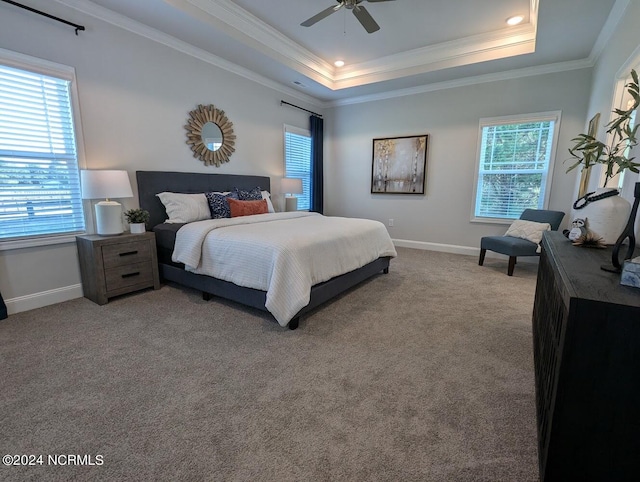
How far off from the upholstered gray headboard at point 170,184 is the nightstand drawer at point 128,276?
64 cm

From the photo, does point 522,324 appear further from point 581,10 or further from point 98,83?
point 98,83

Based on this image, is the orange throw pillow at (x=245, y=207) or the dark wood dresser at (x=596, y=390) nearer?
the dark wood dresser at (x=596, y=390)

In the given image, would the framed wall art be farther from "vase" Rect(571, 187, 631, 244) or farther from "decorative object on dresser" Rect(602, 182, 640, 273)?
"decorative object on dresser" Rect(602, 182, 640, 273)

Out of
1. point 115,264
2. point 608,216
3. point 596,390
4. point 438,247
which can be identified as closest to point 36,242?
point 115,264

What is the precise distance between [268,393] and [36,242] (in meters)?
2.65

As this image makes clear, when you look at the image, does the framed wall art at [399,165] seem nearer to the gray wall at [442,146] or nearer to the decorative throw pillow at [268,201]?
the gray wall at [442,146]

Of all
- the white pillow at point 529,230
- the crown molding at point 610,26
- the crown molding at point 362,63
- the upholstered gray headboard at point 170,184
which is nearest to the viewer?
the crown molding at point 610,26

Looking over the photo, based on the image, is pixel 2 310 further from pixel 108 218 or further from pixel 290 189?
pixel 290 189

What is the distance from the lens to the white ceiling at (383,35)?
3.03 metres

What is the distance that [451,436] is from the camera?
1.42 metres

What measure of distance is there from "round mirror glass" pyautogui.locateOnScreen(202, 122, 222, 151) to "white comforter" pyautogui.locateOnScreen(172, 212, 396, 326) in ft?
4.71

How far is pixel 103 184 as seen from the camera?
2861 mm

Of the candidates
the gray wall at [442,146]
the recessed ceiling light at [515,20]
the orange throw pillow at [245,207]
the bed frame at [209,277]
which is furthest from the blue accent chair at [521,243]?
the orange throw pillow at [245,207]

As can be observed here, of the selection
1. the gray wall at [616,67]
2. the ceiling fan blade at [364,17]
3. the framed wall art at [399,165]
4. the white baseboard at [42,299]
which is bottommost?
the white baseboard at [42,299]
